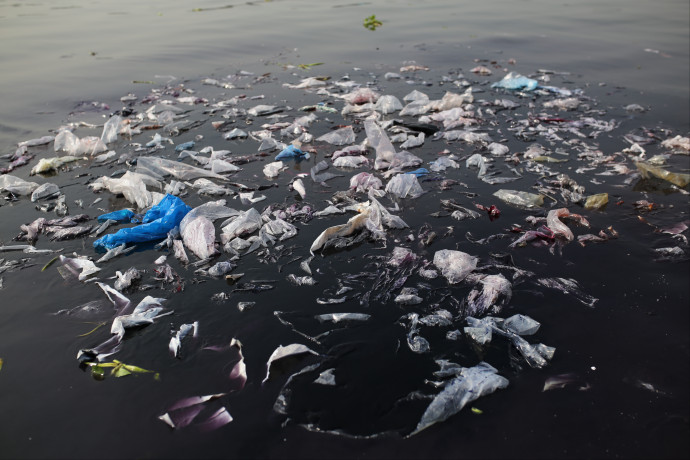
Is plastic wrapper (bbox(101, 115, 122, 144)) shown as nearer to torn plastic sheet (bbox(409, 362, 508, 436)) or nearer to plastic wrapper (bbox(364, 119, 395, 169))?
plastic wrapper (bbox(364, 119, 395, 169))

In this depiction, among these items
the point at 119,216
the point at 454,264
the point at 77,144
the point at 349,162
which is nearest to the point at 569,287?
the point at 454,264

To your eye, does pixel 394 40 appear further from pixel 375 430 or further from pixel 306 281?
pixel 375 430

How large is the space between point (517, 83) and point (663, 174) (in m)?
3.03

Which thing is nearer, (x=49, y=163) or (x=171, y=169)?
(x=171, y=169)

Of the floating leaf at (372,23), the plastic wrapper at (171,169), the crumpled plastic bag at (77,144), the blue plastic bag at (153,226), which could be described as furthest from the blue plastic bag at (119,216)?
the floating leaf at (372,23)

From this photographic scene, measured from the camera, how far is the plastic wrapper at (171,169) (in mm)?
4188

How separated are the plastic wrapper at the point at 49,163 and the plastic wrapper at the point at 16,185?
0.32m

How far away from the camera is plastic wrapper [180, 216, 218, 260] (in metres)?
3.04

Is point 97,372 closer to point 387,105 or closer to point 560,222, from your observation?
point 560,222

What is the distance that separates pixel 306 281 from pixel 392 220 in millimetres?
886

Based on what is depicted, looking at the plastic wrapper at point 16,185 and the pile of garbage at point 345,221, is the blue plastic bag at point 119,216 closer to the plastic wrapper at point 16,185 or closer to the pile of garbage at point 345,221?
the pile of garbage at point 345,221

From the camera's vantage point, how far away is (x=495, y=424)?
6.09 feet

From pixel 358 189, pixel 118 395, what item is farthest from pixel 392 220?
pixel 118 395

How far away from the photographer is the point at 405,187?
374 cm
